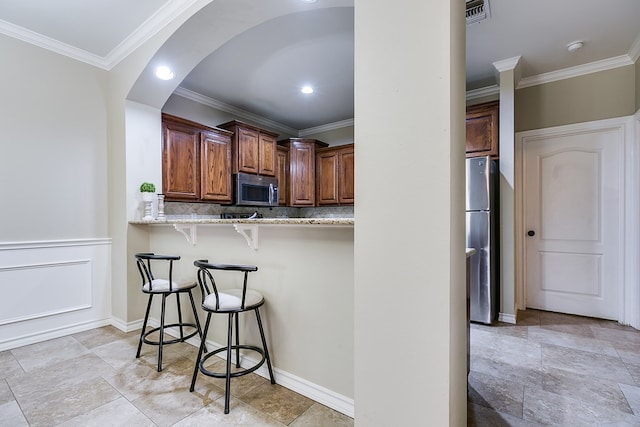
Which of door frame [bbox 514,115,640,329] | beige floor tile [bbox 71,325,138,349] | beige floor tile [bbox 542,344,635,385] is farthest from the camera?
door frame [bbox 514,115,640,329]

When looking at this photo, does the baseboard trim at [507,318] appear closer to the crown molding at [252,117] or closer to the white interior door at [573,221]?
the white interior door at [573,221]

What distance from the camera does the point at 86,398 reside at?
185 centimetres

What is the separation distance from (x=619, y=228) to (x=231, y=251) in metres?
3.92

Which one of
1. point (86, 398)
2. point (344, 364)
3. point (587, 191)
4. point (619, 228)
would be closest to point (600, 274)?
point (619, 228)

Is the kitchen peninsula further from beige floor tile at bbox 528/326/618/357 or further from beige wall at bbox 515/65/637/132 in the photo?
beige wall at bbox 515/65/637/132

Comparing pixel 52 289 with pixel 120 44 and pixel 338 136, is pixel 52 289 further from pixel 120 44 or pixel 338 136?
pixel 338 136

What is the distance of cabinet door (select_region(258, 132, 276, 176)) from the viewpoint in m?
4.59

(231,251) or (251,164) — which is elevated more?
(251,164)

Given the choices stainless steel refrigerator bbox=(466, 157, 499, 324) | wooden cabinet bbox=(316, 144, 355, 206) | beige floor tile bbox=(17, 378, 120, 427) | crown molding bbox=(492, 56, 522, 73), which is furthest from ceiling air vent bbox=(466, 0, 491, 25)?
beige floor tile bbox=(17, 378, 120, 427)

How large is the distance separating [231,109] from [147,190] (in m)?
2.08

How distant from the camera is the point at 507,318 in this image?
322cm

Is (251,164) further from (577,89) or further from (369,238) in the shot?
(577,89)

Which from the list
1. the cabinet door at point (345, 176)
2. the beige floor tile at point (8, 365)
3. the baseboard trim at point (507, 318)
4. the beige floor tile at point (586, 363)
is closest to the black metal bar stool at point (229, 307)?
the beige floor tile at point (8, 365)

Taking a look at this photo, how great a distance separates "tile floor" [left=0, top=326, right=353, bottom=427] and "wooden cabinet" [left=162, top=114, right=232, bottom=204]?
1757 mm
